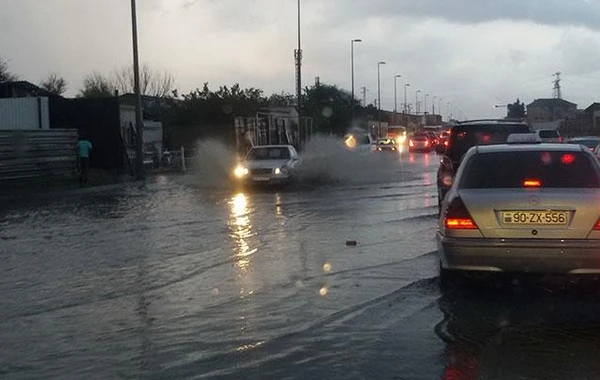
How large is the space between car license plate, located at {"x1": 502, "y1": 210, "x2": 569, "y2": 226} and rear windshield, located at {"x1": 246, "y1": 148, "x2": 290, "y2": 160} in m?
19.5

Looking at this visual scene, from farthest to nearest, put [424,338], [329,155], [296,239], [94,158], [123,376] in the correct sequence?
[94,158] < [329,155] < [296,239] < [424,338] < [123,376]

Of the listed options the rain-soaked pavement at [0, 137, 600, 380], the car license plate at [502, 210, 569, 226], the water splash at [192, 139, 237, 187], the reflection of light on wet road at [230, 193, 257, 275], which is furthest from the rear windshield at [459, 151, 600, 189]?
the water splash at [192, 139, 237, 187]

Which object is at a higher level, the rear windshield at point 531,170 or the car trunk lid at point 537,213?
the rear windshield at point 531,170

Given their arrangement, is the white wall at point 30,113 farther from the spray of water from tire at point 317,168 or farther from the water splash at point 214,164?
the water splash at point 214,164

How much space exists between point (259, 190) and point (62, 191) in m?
6.42

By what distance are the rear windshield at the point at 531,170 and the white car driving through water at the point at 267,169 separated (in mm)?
17652

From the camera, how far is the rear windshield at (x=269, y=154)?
1087 inches

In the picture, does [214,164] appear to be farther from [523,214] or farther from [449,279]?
[523,214]

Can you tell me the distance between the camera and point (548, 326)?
24.6 feet

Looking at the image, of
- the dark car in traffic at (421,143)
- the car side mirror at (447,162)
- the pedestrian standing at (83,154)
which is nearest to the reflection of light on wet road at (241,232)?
the car side mirror at (447,162)

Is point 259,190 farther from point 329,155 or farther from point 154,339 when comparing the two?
point 154,339

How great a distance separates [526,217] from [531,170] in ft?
2.32

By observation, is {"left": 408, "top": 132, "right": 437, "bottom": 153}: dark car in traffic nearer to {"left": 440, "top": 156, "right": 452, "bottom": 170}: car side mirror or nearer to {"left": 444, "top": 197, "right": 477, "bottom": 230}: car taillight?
{"left": 440, "top": 156, "right": 452, "bottom": 170}: car side mirror

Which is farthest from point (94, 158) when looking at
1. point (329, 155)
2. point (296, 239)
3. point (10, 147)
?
point (296, 239)
